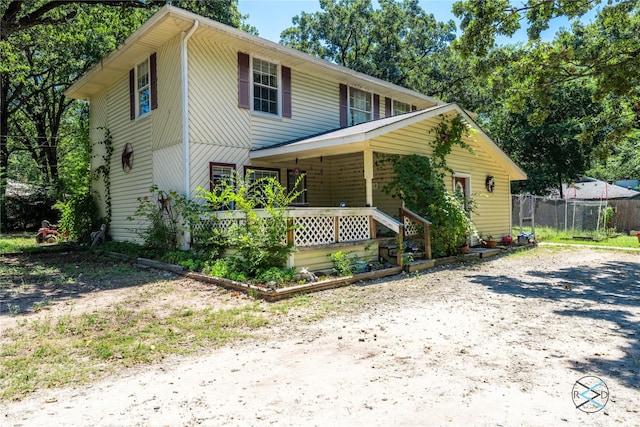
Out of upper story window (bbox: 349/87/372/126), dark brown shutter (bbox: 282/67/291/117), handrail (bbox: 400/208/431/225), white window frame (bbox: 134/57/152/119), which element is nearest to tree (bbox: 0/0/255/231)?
white window frame (bbox: 134/57/152/119)

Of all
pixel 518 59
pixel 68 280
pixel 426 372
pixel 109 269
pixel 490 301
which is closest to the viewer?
pixel 426 372

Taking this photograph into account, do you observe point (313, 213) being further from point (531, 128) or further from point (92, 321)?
point (531, 128)

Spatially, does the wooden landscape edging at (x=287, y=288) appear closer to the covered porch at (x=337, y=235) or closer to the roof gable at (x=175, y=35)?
the covered porch at (x=337, y=235)

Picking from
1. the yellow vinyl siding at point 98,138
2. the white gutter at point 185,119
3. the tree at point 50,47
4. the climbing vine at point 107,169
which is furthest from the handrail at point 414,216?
the tree at point 50,47

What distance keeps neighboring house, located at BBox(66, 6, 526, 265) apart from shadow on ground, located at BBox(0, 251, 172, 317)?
2091 millimetres

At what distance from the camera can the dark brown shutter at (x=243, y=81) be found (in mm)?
10203

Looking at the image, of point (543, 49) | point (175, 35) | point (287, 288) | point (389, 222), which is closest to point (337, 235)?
point (389, 222)

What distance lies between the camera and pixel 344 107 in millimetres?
13086

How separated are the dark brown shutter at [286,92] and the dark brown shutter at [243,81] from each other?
114 centimetres

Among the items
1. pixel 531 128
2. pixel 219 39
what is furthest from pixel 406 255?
pixel 531 128

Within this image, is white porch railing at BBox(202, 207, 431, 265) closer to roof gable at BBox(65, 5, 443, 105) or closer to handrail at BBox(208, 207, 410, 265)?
handrail at BBox(208, 207, 410, 265)

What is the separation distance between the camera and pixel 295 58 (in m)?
10.9

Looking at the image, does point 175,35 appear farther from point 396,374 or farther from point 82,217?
point 396,374

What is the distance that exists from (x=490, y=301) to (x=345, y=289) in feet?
7.75
